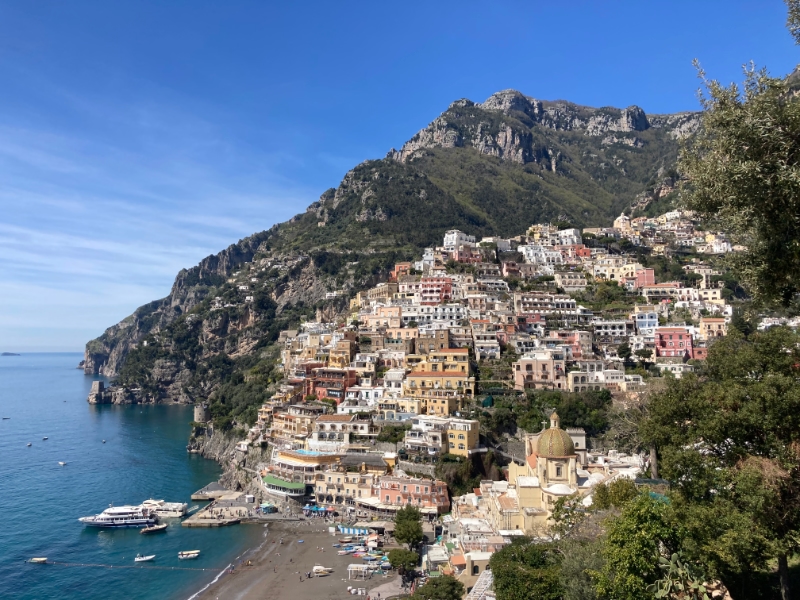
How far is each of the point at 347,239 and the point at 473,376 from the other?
85772mm

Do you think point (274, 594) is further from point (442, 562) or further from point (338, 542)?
point (442, 562)

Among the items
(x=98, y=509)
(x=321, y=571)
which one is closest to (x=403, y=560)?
(x=321, y=571)

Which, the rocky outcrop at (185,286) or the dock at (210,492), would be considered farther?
the rocky outcrop at (185,286)

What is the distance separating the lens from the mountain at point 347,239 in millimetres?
118500

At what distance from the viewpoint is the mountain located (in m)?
118

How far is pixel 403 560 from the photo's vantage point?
106 feet

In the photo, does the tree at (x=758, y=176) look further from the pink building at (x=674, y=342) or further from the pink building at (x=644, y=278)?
the pink building at (x=644, y=278)

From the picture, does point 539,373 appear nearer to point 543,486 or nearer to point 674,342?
point 674,342

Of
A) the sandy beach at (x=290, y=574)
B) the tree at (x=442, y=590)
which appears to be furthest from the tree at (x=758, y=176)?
the sandy beach at (x=290, y=574)

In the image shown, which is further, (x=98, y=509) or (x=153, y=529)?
(x=98, y=509)

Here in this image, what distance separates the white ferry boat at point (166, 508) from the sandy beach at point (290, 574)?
10541mm

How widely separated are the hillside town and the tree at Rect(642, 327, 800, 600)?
12.4 m

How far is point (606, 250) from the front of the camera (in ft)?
304

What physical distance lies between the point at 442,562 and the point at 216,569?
54.7 ft
